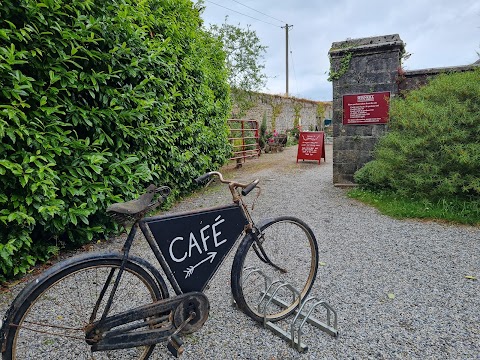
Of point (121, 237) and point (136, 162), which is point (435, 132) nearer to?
point (136, 162)

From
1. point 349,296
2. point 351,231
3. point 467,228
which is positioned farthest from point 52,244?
point 467,228

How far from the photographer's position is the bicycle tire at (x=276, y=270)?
80.0 inches

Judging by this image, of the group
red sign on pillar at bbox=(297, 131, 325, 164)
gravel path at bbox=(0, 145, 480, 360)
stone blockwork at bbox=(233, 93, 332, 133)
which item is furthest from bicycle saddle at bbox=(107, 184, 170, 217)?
stone blockwork at bbox=(233, 93, 332, 133)

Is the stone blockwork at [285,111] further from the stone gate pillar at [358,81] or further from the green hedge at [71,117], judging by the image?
the green hedge at [71,117]

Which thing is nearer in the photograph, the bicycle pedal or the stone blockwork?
the bicycle pedal

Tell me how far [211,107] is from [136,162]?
279 centimetres

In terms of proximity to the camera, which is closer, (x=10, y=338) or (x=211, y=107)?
(x=10, y=338)

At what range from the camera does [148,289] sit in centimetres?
174

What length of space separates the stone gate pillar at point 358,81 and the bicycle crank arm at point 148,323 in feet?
16.0

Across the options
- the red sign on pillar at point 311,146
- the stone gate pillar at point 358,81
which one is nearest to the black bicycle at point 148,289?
the stone gate pillar at point 358,81

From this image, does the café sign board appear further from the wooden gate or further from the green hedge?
the wooden gate

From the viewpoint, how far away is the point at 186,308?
1.81 m

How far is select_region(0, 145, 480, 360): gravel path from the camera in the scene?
191 cm

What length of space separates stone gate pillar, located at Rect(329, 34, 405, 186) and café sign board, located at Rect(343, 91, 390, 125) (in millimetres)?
76
